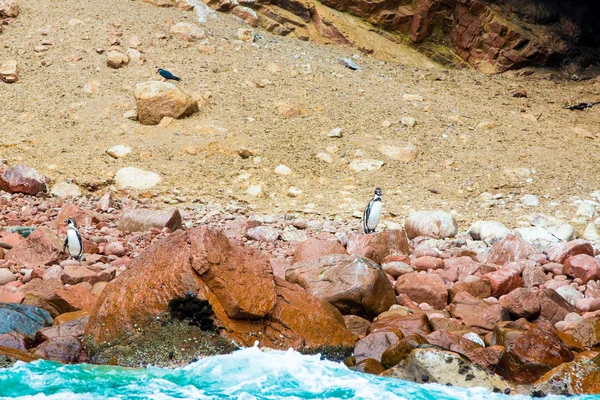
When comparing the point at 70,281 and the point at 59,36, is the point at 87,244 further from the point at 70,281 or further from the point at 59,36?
the point at 59,36

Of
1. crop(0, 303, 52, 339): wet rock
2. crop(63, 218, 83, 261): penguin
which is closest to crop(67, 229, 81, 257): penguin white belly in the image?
crop(63, 218, 83, 261): penguin

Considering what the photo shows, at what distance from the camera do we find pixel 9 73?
1298 cm

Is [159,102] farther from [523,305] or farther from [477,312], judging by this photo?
[523,305]

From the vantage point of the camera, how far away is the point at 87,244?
8.06 metres

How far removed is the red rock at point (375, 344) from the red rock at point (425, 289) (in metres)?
1.25

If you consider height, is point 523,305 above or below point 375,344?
above

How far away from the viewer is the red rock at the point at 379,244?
779cm

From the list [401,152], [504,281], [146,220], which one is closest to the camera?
[504,281]

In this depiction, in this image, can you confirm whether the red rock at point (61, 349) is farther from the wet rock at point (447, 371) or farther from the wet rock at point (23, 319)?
the wet rock at point (447, 371)

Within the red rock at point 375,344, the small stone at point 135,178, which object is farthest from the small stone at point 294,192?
the red rock at point 375,344

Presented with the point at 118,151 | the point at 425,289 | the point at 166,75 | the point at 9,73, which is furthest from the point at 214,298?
the point at 9,73

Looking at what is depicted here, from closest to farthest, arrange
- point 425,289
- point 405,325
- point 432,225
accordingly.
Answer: point 405,325 → point 425,289 → point 432,225

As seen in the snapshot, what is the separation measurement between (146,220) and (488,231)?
14.6 ft

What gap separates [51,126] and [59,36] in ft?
9.75
